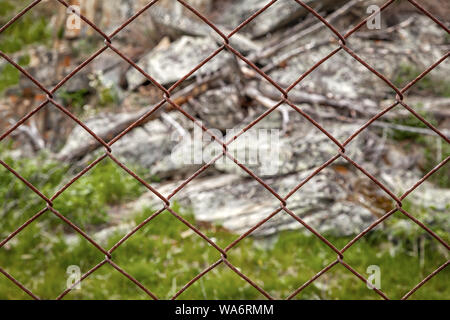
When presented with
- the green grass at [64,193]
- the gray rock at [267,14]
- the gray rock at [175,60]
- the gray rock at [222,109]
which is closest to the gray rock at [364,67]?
the gray rock at [267,14]

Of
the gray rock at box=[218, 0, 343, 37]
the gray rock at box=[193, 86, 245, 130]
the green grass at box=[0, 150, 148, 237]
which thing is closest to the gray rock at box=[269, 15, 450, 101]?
the gray rock at box=[218, 0, 343, 37]

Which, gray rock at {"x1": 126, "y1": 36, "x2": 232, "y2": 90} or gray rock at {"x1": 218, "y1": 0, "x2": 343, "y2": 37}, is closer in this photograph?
gray rock at {"x1": 126, "y1": 36, "x2": 232, "y2": 90}

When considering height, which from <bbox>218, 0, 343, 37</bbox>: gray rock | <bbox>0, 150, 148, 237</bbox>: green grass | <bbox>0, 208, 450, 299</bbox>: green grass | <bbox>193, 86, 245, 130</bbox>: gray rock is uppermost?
<bbox>218, 0, 343, 37</bbox>: gray rock

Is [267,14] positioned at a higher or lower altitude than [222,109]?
higher

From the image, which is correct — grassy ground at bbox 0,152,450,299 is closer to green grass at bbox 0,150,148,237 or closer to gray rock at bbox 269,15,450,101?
green grass at bbox 0,150,148,237

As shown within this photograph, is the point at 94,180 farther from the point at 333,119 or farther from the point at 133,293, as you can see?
the point at 333,119

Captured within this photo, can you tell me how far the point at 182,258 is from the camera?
2.87 m

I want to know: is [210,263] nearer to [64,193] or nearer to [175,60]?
[64,193]

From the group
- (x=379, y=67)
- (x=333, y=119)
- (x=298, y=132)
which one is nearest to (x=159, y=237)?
(x=298, y=132)

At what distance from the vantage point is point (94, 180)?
12.1ft

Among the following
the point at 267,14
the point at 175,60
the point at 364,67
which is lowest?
the point at 364,67

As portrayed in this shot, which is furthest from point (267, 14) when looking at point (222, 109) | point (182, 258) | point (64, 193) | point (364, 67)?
point (182, 258)

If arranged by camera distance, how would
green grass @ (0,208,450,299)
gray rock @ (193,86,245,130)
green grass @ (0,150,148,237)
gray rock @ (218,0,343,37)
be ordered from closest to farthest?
green grass @ (0,208,450,299) → green grass @ (0,150,148,237) → gray rock @ (193,86,245,130) → gray rock @ (218,0,343,37)

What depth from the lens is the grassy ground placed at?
8.41 ft
